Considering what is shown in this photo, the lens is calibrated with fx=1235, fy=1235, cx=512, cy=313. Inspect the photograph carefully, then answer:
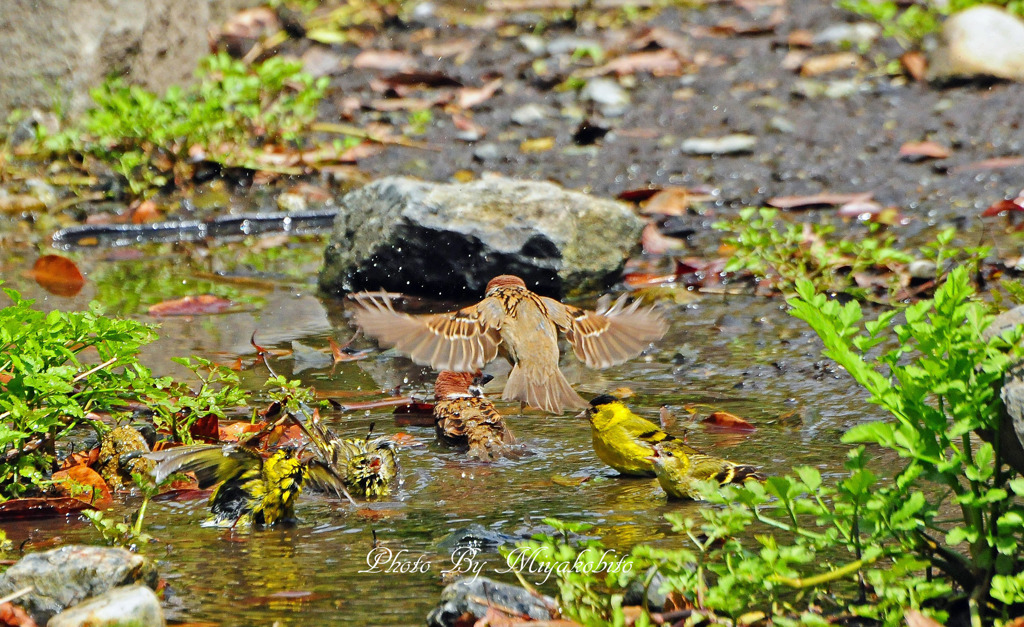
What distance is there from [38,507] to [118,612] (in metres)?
1.18

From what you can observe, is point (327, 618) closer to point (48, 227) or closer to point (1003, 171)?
point (48, 227)

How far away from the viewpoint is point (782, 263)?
6.12 meters

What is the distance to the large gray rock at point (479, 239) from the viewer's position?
650 cm

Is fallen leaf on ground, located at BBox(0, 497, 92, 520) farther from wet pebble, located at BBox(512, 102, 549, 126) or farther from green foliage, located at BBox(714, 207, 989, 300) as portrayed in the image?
wet pebble, located at BBox(512, 102, 549, 126)

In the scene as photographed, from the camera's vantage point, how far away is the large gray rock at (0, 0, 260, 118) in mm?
9180

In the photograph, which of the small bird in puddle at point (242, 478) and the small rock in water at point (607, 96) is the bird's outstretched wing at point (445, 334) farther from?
the small rock in water at point (607, 96)

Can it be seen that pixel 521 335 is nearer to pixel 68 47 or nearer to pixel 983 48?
pixel 68 47

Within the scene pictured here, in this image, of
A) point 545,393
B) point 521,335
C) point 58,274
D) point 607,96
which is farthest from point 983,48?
point 58,274

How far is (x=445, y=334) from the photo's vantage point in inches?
198

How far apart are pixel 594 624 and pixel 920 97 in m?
8.74

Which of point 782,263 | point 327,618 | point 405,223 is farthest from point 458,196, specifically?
point 327,618

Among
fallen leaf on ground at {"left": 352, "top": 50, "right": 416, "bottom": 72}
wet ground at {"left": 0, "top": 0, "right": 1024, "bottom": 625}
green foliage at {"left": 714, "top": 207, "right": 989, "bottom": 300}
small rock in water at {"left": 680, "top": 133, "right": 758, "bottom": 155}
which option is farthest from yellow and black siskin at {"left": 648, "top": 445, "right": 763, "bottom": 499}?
fallen leaf on ground at {"left": 352, "top": 50, "right": 416, "bottom": 72}

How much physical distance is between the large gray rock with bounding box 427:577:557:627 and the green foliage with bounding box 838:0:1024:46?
9.51 m

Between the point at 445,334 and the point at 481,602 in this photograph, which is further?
the point at 445,334
